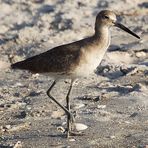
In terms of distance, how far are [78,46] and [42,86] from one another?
1.98 m

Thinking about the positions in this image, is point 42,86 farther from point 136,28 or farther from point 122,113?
point 136,28

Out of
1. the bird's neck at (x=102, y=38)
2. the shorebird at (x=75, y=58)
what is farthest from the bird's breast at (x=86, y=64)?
the bird's neck at (x=102, y=38)

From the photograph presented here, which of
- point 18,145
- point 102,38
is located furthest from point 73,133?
point 102,38

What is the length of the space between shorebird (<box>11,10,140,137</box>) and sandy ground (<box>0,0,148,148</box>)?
0.38m

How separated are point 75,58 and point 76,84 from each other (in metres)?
1.98

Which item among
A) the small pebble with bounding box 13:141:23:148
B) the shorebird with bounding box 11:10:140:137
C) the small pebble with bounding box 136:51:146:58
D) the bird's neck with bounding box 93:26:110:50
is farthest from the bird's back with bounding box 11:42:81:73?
the small pebble with bounding box 136:51:146:58

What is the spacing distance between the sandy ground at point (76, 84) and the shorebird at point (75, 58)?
1.26 ft

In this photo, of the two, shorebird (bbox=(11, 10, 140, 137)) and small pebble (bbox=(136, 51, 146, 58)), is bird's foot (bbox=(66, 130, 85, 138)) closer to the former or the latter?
shorebird (bbox=(11, 10, 140, 137))

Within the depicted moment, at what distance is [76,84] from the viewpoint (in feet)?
32.1

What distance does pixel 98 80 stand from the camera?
9992mm

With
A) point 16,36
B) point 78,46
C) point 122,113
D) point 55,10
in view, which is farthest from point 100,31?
point 55,10

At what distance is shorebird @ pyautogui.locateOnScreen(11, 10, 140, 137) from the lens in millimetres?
7777

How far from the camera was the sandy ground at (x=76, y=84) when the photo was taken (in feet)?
25.1

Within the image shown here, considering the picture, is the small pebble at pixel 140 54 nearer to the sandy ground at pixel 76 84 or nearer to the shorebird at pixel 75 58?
the sandy ground at pixel 76 84
